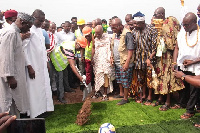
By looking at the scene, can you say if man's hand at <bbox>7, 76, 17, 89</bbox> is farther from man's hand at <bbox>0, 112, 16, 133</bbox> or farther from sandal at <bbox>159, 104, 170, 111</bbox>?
sandal at <bbox>159, 104, 170, 111</bbox>

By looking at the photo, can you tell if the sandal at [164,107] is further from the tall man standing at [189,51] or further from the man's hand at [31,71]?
the man's hand at [31,71]

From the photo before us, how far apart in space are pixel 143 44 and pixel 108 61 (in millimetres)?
1168

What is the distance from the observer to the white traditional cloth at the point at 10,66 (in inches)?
127

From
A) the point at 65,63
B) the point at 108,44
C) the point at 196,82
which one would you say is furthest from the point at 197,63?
the point at 65,63

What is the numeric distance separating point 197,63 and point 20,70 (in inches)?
135

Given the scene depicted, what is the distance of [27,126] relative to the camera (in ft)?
A: 4.42

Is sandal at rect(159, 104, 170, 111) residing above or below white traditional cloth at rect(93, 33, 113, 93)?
below

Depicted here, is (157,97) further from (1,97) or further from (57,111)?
(1,97)

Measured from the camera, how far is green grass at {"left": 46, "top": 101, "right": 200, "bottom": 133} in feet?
12.7

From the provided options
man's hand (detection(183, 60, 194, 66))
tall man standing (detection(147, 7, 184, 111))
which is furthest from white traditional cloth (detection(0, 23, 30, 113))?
man's hand (detection(183, 60, 194, 66))

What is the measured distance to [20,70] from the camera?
3.54m

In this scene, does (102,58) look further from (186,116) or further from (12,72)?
(12,72)

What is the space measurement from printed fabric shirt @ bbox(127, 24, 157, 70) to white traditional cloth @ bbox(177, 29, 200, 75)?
64 cm

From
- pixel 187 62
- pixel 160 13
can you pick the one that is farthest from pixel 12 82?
pixel 160 13
